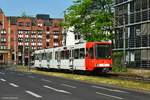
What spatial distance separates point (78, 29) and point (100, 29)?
523cm

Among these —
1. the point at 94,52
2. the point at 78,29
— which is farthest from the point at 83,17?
the point at 94,52

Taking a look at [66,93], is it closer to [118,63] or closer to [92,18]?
[118,63]

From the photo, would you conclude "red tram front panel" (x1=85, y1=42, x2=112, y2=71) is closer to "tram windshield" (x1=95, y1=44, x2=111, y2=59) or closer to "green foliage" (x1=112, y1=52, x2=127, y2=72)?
"tram windshield" (x1=95, y1=44, x2=111, y2=59)

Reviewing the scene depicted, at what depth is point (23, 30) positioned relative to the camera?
149 m

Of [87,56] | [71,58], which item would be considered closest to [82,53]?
[87,56]

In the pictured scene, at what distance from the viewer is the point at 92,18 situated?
217ft

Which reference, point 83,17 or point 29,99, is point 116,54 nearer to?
point 83,17

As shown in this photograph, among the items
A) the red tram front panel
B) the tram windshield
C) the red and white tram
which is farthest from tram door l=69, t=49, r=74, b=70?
the tram windshield

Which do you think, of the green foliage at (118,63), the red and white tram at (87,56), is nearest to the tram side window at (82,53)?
the red and white tram at (87,56)

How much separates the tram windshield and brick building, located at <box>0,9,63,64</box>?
96.6 metres

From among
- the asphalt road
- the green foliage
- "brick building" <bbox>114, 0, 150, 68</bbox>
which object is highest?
"brick building" <bbox>114, 0, 150, 68</bbox>

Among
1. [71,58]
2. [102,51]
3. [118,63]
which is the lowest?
[118,63]

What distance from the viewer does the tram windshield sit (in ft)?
142

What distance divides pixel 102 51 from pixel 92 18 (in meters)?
23.1
